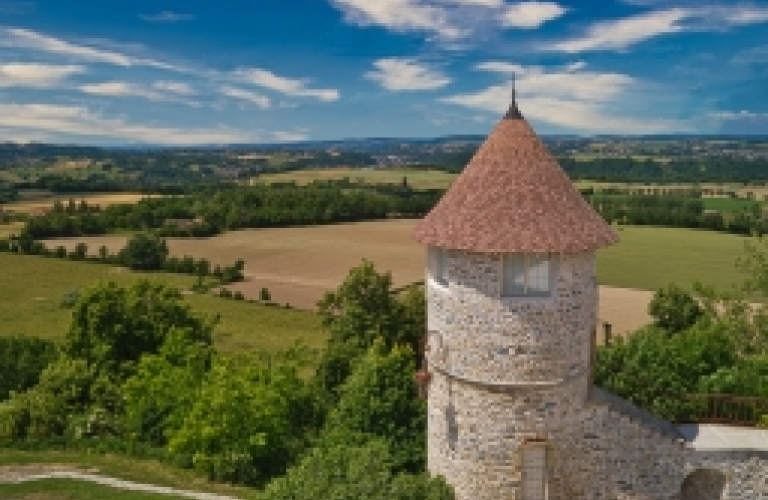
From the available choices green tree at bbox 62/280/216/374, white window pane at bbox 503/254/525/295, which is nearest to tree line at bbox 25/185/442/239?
green tree at bbox 62/280/216/374

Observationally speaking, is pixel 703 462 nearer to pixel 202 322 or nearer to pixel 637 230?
pixel 202 322

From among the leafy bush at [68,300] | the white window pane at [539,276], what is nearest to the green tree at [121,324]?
the white window pane at [539,276]

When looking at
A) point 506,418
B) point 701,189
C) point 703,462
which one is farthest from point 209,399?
point 701,189

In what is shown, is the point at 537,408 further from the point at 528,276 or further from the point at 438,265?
the point at 438,265

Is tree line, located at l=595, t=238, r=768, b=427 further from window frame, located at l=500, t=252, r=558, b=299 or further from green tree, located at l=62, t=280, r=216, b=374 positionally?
green tree, located at l=62, t=280, r=216, b=374

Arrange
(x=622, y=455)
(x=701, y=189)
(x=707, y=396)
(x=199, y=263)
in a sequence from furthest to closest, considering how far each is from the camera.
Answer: (x=701, y=189) < (x=199, y=263) < (x=707, y=396) < (x=622, y=455)

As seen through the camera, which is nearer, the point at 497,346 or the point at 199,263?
the point at 497,346

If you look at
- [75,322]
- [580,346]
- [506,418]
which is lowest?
[75,322]
